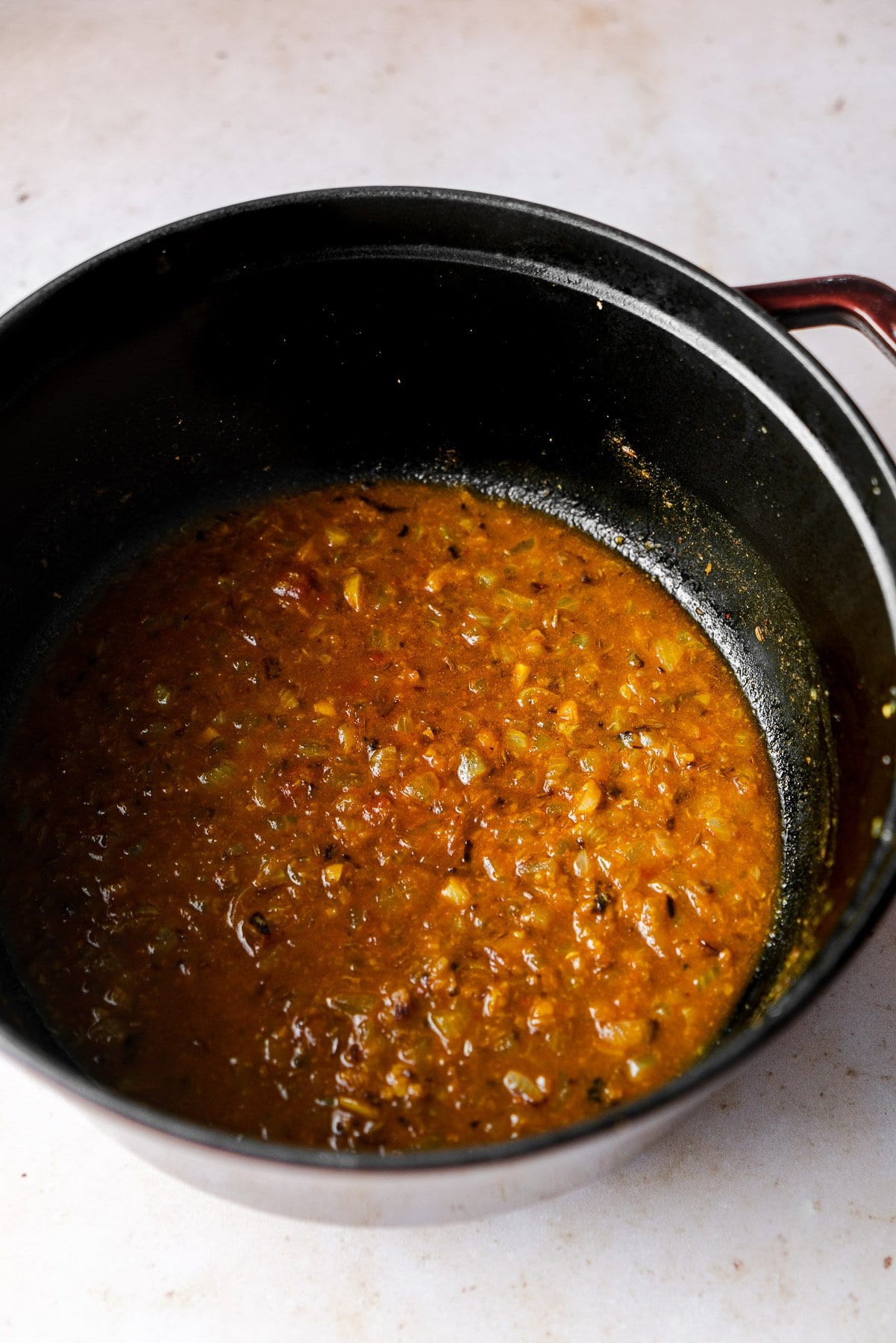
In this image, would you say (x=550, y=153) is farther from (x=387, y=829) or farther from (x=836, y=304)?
(x=387, y=829)

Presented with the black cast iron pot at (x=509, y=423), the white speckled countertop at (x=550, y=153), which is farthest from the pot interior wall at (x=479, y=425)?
the white speckled countertop at (x=550, y=153)

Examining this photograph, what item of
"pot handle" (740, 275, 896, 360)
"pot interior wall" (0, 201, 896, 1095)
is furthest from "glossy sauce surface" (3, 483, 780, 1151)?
"pot handle" (740, 275, 896, 360)

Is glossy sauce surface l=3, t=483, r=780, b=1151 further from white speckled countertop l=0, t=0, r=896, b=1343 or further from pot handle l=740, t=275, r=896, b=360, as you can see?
pot handle l=740, t=275, r=896, b=360

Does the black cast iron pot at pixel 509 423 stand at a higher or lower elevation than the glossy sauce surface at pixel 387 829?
higher

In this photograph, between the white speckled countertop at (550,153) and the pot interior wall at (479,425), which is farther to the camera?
the pot interior wall at (479,425)

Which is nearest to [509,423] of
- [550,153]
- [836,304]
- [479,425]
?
[479,425]

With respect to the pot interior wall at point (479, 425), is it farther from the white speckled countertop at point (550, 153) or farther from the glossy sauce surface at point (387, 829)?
the white speckled countertop at point (550, 153)
